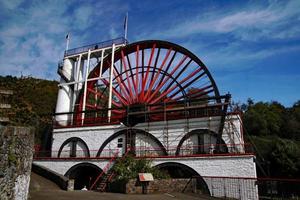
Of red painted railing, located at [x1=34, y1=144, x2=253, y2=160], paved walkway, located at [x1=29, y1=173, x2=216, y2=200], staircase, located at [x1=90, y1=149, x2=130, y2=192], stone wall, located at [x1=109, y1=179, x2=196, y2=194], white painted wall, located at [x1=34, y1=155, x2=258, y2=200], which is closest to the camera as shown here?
paved walkway, located at [x1=29, y1=173, x2=216, y2=200]

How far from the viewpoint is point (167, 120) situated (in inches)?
747

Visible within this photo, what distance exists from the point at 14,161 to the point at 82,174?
16.4 m

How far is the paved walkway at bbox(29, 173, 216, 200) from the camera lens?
10.8m

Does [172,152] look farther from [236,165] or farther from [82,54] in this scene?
[82,54]

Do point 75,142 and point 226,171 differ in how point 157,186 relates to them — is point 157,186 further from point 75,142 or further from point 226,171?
point 75,142

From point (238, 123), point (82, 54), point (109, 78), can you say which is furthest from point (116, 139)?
point (82, 54)

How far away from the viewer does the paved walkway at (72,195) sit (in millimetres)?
10844

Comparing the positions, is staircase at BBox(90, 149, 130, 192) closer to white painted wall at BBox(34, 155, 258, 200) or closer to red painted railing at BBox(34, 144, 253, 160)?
red painted railing at BBox(34, 144, 253, 160)

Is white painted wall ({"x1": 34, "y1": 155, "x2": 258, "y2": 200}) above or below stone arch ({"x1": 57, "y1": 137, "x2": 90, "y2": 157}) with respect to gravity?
below

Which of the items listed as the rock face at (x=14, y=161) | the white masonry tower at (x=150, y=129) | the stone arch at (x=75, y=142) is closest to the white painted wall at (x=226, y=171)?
the white masonry tower at (x=150, y=129)

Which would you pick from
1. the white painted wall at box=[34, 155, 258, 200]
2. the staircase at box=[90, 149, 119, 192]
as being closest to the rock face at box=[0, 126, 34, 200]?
the staircase at box=[90, 149, 119, 192]

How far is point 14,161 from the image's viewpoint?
5.79 metres

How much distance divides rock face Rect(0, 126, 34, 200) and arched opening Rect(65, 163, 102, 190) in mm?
13273

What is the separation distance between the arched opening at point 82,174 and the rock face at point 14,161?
13.3 meters
